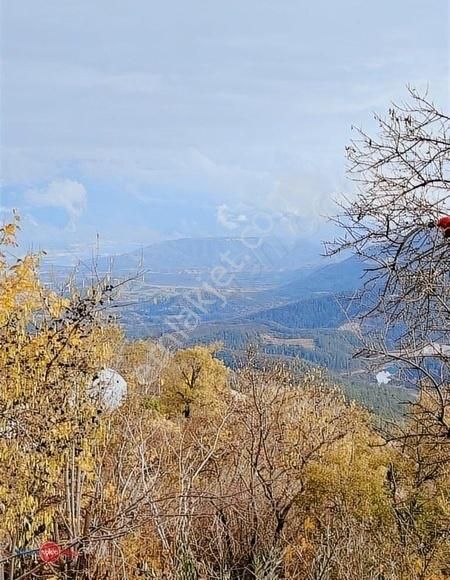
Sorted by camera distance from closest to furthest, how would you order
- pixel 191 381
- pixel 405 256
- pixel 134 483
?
pixel 405 256
pixel 134 483
pixel 191 381

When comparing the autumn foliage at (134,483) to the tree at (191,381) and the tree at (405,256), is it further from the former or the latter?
the tree at (191,381)

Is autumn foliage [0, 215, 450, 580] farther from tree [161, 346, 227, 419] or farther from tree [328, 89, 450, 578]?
tree [161, 346, 227, 419]

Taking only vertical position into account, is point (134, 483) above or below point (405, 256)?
below

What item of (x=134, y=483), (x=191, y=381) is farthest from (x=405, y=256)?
(x=191, y=381)

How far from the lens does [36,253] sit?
246 inches

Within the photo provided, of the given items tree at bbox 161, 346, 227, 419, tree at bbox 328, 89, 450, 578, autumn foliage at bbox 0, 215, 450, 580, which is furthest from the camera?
tree at bbox 161, 346, 227, 419

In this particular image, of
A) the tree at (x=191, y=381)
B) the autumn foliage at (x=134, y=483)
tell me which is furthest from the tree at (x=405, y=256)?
the tree at (x=191, y=381)

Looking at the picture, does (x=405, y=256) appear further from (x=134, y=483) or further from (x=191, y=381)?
(x=191, y=381)

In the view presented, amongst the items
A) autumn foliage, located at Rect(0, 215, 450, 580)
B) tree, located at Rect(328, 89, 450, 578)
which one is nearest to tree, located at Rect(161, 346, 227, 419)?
autumn foliage, located at Rect(0, 215, 450, 580)

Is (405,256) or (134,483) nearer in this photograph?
(405,256)

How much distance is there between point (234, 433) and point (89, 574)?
520 cm

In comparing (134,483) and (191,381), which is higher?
(191,381)

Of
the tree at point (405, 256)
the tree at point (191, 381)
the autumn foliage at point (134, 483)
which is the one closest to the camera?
the tree at point (405, 256)

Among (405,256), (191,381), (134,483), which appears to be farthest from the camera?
(191,381)
